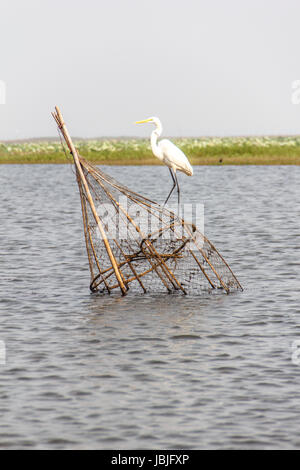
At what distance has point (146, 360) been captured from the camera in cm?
879

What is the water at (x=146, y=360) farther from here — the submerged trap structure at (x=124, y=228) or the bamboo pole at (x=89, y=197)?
the submerged trap structure at (x=124, y=228)

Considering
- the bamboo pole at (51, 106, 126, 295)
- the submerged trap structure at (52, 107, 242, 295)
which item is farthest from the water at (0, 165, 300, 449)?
the submerged trap structure at (52, 107, 242, 295)

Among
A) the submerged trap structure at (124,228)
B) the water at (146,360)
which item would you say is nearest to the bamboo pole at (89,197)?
the submerged trap structure at (124,228)

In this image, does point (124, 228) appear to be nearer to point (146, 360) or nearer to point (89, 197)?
point (89, 197)

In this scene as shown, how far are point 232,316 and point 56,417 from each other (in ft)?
13.6

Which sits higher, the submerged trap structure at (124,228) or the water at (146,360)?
the submerged trap structure at (124,228)

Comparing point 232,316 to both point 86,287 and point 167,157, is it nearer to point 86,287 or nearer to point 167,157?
point 86,287

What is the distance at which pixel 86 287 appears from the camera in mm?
13242

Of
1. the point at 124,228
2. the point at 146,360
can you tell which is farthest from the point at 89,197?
the point at 146,360

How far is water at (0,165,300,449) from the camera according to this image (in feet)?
22.5

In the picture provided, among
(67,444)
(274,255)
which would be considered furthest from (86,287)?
(67,444)

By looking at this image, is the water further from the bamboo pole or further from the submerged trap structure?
the submerged trap structure

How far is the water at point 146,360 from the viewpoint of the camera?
6867 mm

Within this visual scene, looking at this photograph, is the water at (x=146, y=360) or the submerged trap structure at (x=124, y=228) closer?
the water at (x=146, y=360)
